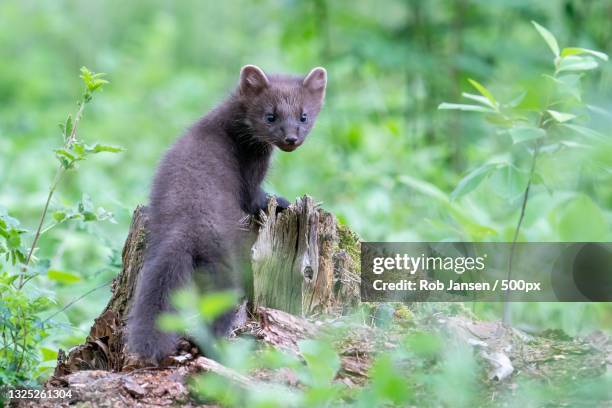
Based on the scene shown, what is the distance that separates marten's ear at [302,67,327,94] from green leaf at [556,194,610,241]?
2083 mm

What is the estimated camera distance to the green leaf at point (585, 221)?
224 inches

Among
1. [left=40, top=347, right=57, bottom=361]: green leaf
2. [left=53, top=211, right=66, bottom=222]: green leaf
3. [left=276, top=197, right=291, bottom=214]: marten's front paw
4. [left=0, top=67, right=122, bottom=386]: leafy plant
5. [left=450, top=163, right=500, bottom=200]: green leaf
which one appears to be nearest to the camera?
[left=0, top=67, right=122, bottom=386]: leafy plant

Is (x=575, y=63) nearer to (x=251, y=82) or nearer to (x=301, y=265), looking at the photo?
(x=301, y=265)

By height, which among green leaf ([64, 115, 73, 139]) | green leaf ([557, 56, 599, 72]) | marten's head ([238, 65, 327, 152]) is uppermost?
marten's head ([238, 65, 327, 152])

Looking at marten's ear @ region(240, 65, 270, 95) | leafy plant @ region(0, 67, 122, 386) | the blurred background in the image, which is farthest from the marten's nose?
leafy plant @ region(0, 67, 122, 386)

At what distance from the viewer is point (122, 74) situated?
15.2 metres

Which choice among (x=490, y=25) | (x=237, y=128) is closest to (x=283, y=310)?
(x=237, y=128)

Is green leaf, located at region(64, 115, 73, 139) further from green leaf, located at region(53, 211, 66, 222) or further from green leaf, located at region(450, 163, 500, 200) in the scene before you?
green leaf, located at region(450, 163, 500, 200)

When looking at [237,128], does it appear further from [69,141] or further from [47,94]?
[47,94]

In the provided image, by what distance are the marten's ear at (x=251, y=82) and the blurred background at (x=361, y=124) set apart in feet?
1.55

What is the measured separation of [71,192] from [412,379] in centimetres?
805

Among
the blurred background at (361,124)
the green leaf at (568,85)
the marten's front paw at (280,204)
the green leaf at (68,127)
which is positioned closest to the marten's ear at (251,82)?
the blurred background at (361,124)

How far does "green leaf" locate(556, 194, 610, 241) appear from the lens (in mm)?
5695

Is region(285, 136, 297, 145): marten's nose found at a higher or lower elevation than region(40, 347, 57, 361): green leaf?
higher
